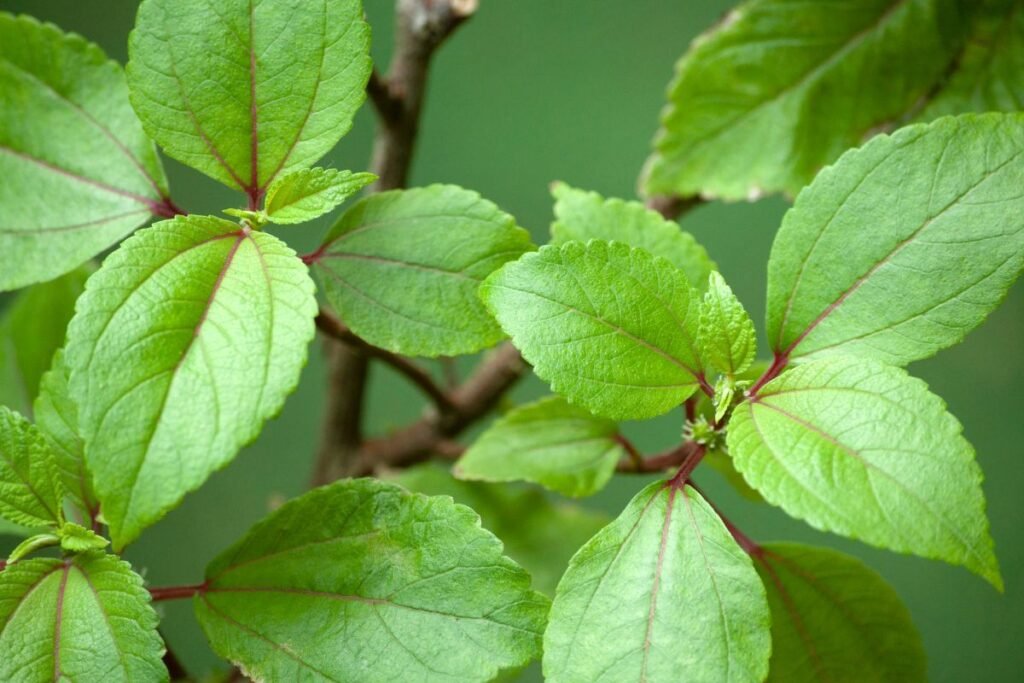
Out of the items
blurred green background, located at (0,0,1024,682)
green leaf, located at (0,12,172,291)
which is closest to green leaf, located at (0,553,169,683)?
green leaf, located at (0,12,172,291)

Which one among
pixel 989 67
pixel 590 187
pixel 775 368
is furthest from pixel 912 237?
pixel 590 187

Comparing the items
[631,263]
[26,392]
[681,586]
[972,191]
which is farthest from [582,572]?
[26,392]

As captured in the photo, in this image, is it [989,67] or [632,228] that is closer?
[632,228]

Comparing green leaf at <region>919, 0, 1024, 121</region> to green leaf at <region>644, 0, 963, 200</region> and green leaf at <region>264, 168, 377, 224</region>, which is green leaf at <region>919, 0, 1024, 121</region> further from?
green leaf at <region>264, 168, 377, 224</region>

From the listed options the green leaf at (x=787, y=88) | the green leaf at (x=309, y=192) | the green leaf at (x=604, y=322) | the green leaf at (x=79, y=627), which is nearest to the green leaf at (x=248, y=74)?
the green leaf at (x=309, y=192)

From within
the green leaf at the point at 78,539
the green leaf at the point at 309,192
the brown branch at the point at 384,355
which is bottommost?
the green leaf at the point at 78,539

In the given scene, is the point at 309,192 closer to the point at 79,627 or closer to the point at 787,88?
the point at 79,627

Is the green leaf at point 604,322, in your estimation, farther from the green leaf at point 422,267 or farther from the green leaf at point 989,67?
the green leaf at point 989,67
